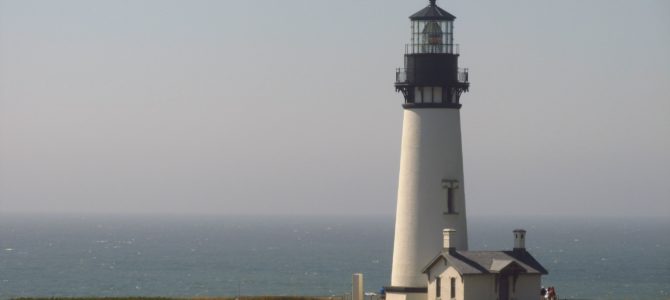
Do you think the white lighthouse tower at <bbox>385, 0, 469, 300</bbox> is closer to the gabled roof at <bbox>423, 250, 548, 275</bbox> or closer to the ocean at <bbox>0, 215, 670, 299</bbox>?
the gabled roof at <bbox>423, 250, 548, 275</bbox>

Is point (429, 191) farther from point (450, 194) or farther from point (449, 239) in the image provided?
point (449, 239)

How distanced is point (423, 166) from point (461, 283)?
4628 millimetres

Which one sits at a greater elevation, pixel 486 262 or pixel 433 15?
pixel 433 15

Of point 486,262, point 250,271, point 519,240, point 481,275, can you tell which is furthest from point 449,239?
point 250,271

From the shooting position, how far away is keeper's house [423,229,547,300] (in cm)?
4259

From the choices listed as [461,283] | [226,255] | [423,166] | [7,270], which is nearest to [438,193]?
[423,166]

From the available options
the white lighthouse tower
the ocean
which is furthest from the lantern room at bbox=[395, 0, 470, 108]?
the ocean

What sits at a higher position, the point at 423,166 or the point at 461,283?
the point at 423,166

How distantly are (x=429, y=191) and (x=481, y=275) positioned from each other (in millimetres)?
3871

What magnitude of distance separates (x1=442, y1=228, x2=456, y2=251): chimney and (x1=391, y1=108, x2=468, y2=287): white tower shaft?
2.90 ft

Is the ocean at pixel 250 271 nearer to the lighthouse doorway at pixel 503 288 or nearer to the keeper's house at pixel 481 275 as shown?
the keeper's house at pixel 481 275

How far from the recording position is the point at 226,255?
176m

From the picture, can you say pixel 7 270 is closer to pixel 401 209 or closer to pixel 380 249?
pixel 380 249

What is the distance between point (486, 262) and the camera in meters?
43.2
